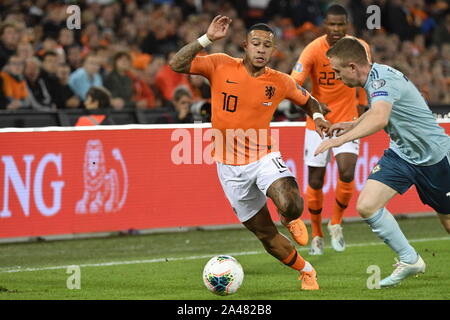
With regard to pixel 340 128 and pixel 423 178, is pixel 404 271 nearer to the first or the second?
pixel 423 178

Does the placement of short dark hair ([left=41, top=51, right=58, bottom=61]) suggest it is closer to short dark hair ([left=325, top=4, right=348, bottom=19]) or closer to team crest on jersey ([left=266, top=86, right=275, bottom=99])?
short dark hair ([left=325, top=4, right=348, bottom=19])

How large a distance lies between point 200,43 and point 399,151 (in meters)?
1.99

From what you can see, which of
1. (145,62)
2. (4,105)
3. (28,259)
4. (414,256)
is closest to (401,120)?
(414,256)

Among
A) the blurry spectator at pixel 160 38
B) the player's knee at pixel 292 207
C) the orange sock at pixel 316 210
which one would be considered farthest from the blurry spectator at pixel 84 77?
the player's knee at pixel 292 207

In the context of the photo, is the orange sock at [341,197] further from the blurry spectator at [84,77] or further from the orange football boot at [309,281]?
the blurry spectator at [84,77]

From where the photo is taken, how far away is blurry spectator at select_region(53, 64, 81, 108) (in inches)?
613

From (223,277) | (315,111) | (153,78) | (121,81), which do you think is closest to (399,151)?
(315,111)

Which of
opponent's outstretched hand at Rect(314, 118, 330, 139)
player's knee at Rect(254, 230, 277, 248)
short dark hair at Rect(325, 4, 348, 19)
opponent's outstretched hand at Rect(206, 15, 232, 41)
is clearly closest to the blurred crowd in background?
short dark hair at Rect(325, 4, 348, 19)

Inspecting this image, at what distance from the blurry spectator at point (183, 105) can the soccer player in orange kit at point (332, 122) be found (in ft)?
10.1

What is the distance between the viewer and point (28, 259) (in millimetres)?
11617

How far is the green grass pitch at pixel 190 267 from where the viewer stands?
29.6ft

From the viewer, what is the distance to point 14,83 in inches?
602

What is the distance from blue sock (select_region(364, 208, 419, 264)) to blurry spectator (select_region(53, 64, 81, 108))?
25.7 feet
